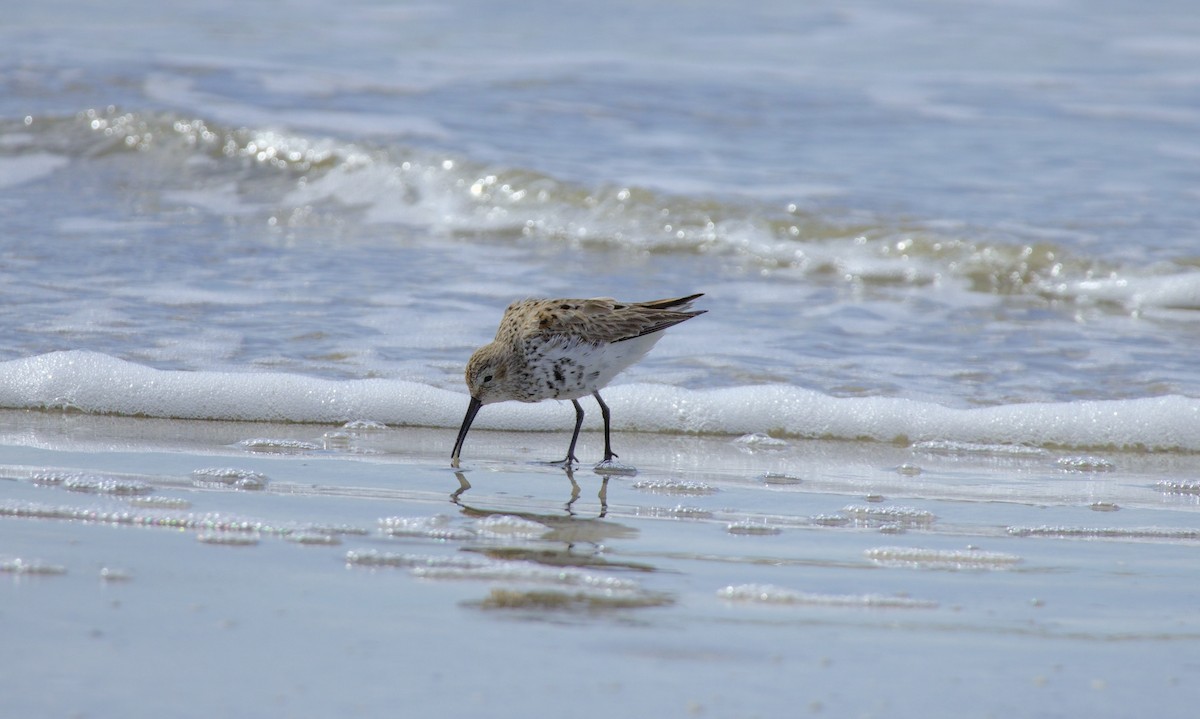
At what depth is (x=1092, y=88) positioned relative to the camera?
16.0 meters

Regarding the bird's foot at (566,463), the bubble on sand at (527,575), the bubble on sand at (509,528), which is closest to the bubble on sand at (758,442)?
the bird's foot at (566,463)

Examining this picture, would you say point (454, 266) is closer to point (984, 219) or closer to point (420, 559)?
point (984, 219)

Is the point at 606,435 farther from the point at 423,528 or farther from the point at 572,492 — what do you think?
the point at 423,528

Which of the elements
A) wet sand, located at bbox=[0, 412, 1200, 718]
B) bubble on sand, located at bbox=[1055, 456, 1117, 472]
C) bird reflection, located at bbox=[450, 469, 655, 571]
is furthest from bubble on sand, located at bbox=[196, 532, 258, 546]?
bubble on sand, located at bbox=[1055, 456, 1117, 472]

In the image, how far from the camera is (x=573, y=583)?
379 cm

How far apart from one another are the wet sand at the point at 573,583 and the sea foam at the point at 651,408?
0.38m

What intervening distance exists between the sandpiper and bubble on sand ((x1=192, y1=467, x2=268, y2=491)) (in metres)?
0.90

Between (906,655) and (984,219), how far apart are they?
8.18 m

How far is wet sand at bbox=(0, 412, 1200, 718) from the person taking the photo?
304 centimetres

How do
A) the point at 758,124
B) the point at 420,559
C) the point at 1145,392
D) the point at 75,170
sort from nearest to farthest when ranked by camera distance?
the point at 420,559 → the point at 1145,392 → the point at 75,170 → the point at 758,124

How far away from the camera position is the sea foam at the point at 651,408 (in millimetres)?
6148

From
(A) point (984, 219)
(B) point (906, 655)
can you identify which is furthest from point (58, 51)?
(B) point (906, 655)

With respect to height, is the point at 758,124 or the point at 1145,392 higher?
the point at 758,124

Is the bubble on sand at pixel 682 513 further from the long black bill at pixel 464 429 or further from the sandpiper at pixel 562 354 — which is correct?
the long black bill at pixel 464 429
